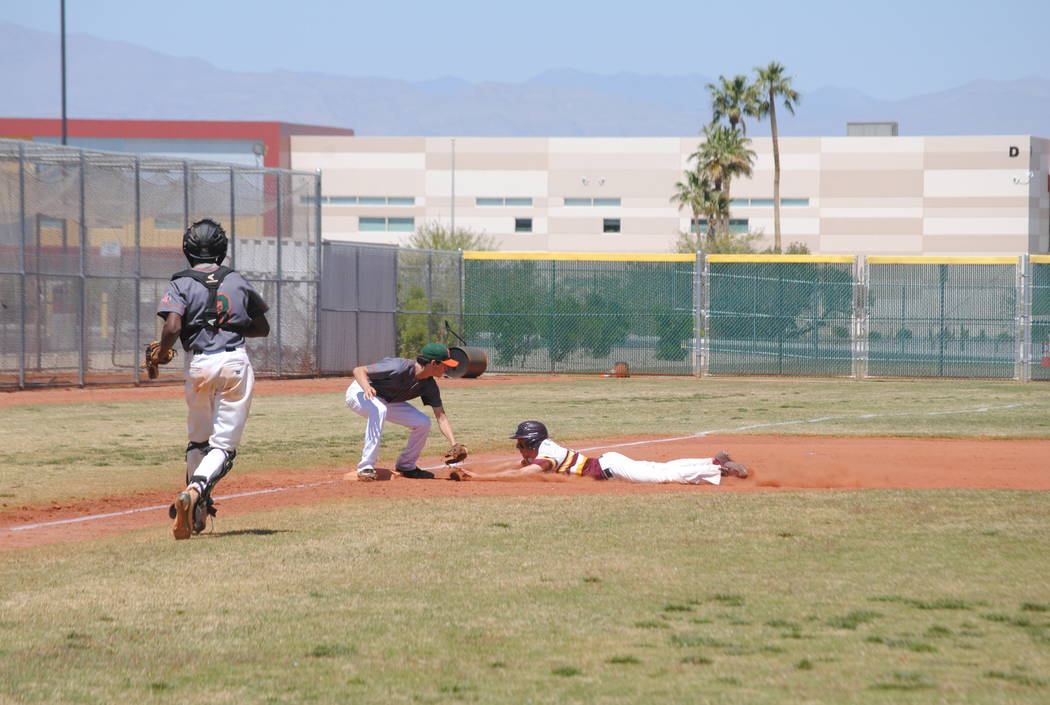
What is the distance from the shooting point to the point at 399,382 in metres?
12.1

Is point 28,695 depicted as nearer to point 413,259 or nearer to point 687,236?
point 413,259

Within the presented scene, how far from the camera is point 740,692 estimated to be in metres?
4.94

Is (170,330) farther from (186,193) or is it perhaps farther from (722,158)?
(722,158)

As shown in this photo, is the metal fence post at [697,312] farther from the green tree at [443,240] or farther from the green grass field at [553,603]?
the green tree at [443,240]

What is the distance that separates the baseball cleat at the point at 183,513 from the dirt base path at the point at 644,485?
18.2 inches

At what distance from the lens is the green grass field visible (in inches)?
202

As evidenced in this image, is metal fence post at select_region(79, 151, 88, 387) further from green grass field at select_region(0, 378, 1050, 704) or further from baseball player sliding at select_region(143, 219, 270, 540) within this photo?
baseball player sliding at select_region(143, 219, 270, 540)

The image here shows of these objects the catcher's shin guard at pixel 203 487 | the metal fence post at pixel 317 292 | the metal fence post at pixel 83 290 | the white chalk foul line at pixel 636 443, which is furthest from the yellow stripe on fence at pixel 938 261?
the catcher's shin guard at pixel 203 487

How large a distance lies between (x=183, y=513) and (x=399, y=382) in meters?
4.11

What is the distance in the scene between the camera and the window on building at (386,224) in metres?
77.4

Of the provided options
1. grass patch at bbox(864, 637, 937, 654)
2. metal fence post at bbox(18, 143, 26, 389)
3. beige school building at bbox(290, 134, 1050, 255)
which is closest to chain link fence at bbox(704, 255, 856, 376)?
metal fence post at bbox(18, 143, 26, 389)

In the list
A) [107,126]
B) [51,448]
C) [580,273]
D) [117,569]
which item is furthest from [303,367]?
[107,126]

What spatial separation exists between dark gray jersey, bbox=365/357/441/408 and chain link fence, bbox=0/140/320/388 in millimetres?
13677

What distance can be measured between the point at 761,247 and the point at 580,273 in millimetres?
40744
